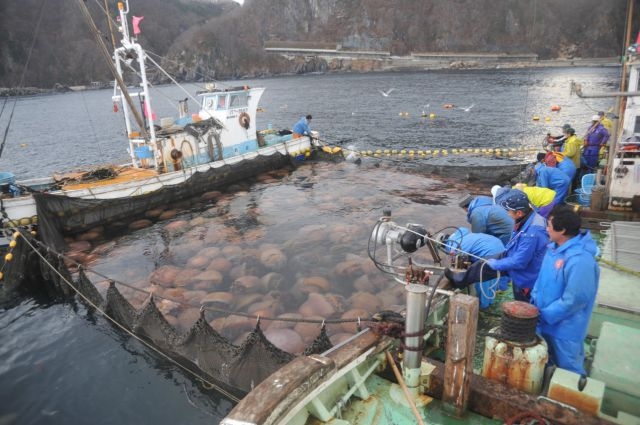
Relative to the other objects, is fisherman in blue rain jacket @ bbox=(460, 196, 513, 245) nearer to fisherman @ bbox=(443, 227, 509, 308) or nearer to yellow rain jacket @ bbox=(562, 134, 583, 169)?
fisherman @ bbox=(443, 227, 509, 308)

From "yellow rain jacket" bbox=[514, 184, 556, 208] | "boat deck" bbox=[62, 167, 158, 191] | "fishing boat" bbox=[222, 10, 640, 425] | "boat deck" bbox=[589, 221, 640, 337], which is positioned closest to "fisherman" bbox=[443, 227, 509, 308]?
"fishing boat" bbox=[222, 10, 640, 425]

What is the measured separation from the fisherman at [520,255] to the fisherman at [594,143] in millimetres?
9236

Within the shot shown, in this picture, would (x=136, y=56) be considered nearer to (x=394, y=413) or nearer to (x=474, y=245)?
(x=474, y=245)

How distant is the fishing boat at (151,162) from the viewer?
41.6 feet

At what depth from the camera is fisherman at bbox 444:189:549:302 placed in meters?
4.35

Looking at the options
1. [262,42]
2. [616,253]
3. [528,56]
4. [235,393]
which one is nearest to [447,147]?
[616,253]

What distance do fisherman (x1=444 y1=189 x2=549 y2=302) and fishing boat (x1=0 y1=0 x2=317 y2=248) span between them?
11506mm

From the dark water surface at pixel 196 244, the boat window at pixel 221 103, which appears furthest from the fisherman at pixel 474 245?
the boat window at pixel 221 103

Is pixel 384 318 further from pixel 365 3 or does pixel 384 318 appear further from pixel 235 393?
pixel 365 3

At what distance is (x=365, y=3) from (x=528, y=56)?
60730 millimetres

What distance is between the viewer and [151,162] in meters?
17.2


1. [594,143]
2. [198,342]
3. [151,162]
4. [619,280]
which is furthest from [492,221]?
[151,162]

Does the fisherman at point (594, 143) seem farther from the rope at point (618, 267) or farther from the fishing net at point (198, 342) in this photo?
the fishing net at point (198, 342)

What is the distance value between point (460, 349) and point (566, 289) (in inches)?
40.6
